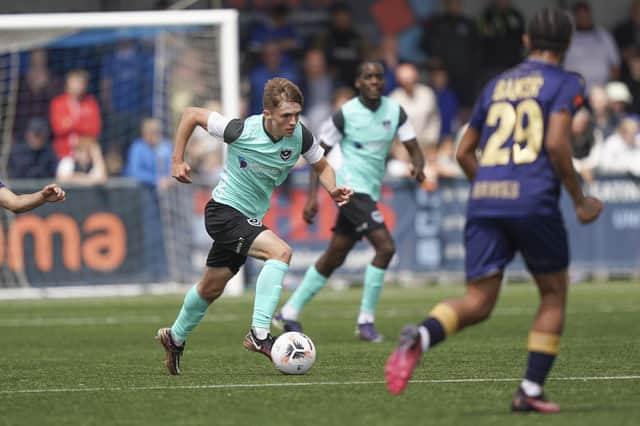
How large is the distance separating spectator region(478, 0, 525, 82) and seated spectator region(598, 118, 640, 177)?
251 centimetres

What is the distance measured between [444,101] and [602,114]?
8.25 ft

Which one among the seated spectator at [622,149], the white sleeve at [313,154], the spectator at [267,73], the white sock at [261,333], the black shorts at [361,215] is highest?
the spectator at [267,73]

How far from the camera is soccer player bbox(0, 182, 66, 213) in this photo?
8711mm

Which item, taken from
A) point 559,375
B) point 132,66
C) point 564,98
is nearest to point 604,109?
point 132,66

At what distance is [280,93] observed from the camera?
944cm

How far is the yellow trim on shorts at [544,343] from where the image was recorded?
7383mm

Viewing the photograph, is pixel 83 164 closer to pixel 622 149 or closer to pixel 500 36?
pixel 500 36

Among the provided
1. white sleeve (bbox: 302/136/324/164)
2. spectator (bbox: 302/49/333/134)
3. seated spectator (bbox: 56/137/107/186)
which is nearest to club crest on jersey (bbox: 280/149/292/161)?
white sleeve (bbox: 302/136/324/164)

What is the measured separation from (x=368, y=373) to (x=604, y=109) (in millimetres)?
13458

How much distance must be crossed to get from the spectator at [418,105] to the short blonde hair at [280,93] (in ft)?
40.0

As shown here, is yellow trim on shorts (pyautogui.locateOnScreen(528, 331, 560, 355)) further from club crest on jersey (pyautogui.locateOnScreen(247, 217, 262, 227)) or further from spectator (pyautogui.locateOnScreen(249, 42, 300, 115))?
spectator (pyautogui.locateOnScreen(249, 42, 300, 115))

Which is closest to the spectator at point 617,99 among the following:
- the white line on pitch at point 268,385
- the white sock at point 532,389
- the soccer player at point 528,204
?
the white line on pitch at point 268,385

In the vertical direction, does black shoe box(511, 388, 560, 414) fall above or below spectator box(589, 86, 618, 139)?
below

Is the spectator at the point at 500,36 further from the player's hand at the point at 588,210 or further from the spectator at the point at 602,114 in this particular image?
the player's hand at the point at 588,210
